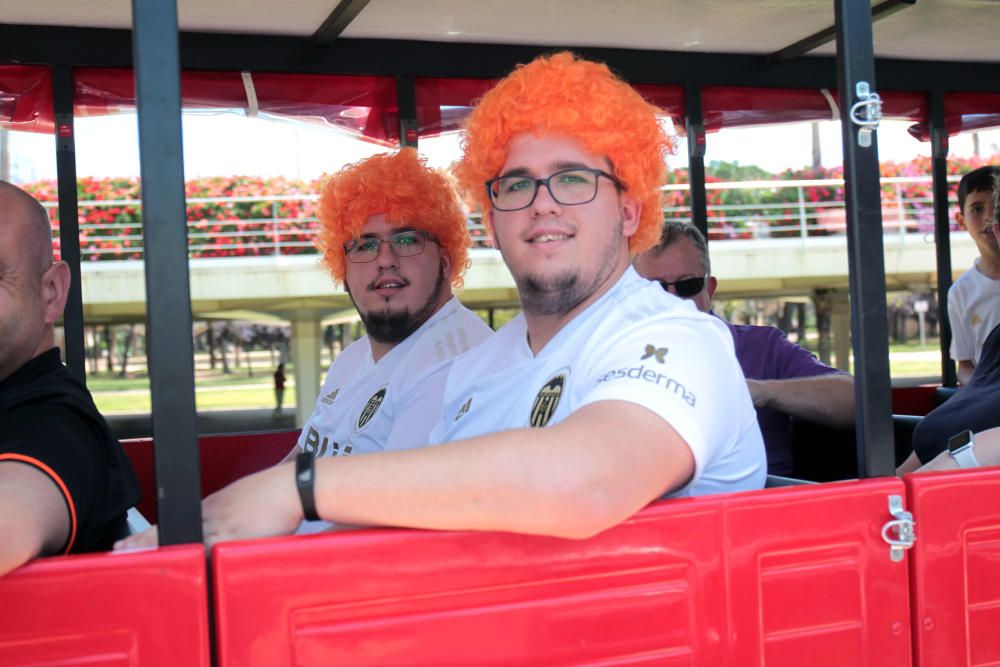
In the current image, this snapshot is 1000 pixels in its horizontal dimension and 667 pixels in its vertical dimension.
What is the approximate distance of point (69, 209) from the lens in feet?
10.8

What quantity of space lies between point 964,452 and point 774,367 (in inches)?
50.2

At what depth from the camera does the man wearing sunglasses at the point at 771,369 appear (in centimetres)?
260

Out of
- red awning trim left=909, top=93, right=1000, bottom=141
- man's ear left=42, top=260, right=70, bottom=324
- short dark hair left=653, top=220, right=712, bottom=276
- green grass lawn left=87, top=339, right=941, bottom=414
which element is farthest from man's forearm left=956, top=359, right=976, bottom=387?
green grass lawn left=87, top=339, right=941, bottom=414

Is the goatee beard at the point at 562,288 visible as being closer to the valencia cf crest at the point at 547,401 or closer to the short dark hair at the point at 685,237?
the valencia cf crest at the point at 547,401

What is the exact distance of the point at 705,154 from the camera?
13.8ft

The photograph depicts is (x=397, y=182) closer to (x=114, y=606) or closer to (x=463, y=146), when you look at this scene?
(x=463, y=146)

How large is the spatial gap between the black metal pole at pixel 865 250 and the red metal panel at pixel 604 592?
10 cm

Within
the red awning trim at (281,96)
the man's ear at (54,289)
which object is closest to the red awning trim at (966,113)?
the red awning trim at (281,96)

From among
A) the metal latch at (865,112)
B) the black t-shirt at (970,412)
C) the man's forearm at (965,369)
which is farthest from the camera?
the man's forearm at (965,369)

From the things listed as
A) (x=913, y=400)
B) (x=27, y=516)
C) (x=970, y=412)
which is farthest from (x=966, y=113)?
(x=27, y=516)

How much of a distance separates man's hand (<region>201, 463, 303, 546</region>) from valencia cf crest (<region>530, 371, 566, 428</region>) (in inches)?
18.1

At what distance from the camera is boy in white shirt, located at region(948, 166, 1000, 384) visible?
388 cm

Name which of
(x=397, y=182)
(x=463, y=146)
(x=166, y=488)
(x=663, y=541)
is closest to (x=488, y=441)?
(x=663, y=541)

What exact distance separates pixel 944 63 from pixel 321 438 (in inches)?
141
